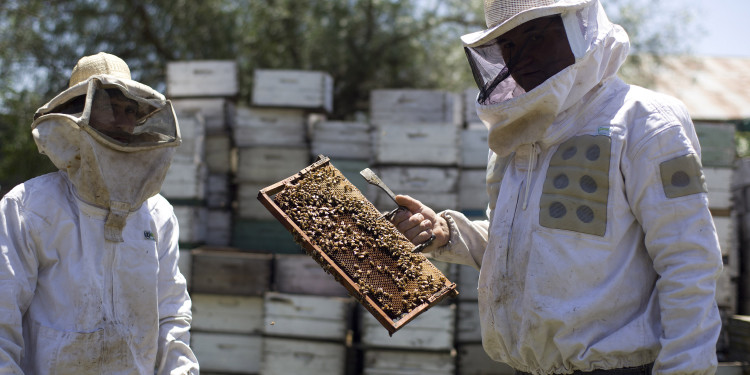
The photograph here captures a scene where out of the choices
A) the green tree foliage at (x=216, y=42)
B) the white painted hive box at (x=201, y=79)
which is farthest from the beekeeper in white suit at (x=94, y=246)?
the green tree foliage at (x=216, y=42)

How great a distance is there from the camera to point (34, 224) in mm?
2211

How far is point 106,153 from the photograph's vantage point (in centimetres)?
234

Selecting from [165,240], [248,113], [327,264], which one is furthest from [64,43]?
[327,264]

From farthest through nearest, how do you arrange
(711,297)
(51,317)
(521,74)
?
(521,74), (51,317), (711,297)

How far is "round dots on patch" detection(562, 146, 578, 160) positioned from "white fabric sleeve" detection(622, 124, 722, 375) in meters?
0.17

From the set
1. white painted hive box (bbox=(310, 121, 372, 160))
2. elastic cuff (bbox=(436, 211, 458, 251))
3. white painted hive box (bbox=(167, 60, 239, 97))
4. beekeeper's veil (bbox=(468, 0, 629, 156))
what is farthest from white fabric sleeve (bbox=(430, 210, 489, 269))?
white painted hive box (bbox=(167, 60, 239, 97))

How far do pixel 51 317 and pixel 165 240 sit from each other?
514 mm

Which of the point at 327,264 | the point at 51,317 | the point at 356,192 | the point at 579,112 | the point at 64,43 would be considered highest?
the point at 64,43

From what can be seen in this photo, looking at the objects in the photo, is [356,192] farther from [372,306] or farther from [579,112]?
[579,112]

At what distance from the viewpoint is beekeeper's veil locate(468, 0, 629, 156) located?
215cm

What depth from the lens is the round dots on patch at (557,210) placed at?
6.91 feet

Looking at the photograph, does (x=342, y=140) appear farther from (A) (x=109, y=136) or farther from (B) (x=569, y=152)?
(B) (x=569, y=152)

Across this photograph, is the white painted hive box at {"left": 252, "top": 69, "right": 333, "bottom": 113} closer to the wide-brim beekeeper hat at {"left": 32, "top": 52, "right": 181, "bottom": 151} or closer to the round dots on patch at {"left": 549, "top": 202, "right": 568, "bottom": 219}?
the wide-brim beekeeper hat at {"left": 32, "top": 52, "right": 181, "bottom": 151}

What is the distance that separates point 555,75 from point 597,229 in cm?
52
